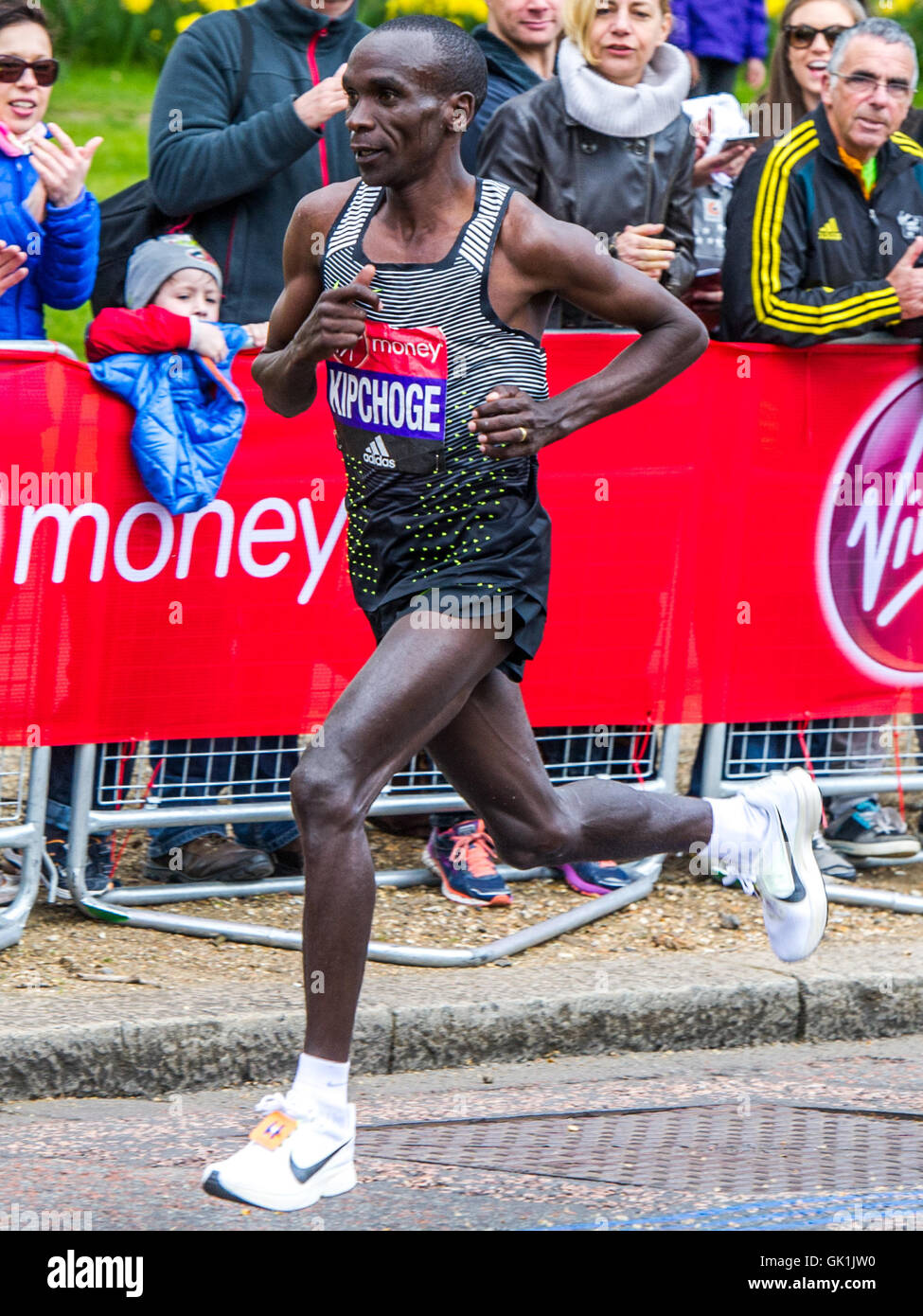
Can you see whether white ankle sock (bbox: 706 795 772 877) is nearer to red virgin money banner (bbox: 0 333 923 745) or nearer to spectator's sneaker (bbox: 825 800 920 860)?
red virgin money banner (bbox: 0 333 923 745)

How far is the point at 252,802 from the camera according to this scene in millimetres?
6051

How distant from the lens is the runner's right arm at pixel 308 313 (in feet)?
13.2

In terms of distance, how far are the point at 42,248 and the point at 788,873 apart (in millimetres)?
2873

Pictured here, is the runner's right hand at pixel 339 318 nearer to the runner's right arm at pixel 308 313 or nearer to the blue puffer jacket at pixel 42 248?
the runner's right arm at pixel 308 313

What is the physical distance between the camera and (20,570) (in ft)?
17.8

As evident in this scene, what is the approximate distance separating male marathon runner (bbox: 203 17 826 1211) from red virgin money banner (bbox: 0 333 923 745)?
1.18 metres

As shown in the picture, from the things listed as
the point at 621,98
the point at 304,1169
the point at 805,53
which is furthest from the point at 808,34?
the point at 304,1169

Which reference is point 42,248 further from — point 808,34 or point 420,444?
point 808,34

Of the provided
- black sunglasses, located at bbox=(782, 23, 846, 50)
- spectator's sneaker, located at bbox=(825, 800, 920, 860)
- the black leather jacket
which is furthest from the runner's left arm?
black sunglasses, located at bbox=(782, 23, 846, 50)

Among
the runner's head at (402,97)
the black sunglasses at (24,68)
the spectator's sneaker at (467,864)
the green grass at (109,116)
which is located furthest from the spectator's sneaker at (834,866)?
the green grass at (109,116)

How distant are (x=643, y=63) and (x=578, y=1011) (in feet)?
10.0

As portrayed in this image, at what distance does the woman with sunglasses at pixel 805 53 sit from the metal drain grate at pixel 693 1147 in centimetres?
402
